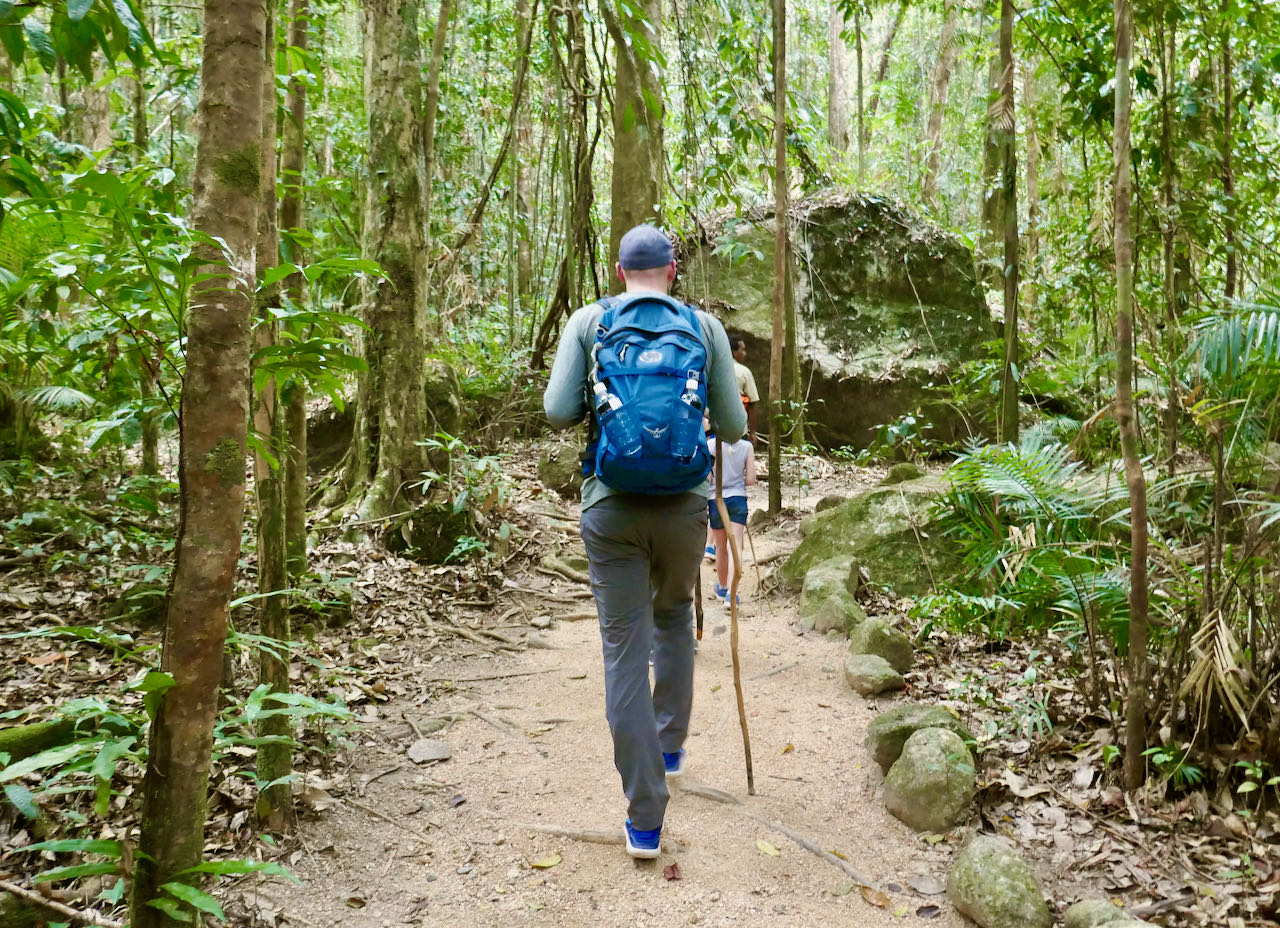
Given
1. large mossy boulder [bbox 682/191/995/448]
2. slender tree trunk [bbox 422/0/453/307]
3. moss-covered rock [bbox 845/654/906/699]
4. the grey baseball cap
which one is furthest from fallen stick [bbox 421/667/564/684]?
large mossy boulder [bbox 682/191/995/448]

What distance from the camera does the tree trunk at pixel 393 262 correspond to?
20.9 feet

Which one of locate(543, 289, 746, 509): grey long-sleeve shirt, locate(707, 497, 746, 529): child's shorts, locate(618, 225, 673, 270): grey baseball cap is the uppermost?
locate(618, 225, 673, 270): grey baseball cap

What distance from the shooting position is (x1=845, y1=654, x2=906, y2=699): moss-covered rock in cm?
446

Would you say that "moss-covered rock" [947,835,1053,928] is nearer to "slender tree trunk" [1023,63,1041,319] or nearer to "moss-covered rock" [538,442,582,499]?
"moss-covered rock" [538,442,582,499]

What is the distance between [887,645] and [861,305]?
306 inches

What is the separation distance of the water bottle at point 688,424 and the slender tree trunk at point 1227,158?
450 cm

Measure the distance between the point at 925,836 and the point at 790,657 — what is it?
193 centimetres

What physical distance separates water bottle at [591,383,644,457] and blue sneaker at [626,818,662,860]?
130cm

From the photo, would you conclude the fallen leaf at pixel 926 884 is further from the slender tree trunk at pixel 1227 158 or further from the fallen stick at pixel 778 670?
the slender tree trunk at pixel 1227 158

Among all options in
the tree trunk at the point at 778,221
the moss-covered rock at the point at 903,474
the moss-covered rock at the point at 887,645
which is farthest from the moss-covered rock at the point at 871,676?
the tree trunk at the point at 778,221

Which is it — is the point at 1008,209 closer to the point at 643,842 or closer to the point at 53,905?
the point at 643,842

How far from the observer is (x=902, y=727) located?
144 inches

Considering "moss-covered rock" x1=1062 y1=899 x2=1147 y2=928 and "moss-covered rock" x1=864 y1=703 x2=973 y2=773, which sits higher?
"moss-covered rock" x1=864 y1=703 x2=973 y2=773

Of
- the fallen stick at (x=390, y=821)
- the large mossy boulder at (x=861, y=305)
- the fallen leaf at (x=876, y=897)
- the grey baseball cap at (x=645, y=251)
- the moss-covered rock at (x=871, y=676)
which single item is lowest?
the fallen leaf at (x=876, y=897)
